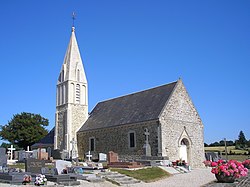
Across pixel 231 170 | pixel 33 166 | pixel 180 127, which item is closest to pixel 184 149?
pixel 180 127

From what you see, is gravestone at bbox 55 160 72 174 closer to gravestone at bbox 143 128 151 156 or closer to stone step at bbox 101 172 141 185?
stone step at bbox 101 172 141 185

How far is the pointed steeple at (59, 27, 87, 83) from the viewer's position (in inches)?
1486

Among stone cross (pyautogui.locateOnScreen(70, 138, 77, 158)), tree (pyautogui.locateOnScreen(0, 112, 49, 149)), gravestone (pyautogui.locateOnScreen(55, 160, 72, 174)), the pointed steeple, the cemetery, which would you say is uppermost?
the pointed steeple

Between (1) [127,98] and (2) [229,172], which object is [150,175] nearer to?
(2) [229,172]

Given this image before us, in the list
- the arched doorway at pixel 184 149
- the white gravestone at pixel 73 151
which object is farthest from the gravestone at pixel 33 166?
the white gravestone at pixel 73 151

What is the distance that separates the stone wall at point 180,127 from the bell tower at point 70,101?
42.0 ft

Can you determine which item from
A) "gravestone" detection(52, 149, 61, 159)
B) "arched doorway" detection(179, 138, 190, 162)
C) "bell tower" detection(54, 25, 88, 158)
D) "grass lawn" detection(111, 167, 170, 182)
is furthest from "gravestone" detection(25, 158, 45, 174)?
"bell tower" detection(54, 25, 88, 158)

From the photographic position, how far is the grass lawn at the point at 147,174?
17.3 metres

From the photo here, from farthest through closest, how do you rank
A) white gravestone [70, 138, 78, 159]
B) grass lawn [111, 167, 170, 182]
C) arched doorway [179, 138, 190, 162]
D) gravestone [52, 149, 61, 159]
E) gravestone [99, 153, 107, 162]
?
gravestone [52, 149, 61, 159], white gravestone [70, 138, 78, 159], gravestone [99, 153, 107, 162], arched doorway [179, 138, 190, 162], grass lawn [111, 167, 170, 182]

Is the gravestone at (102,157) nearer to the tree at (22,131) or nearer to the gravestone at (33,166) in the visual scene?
the gravestone at (33,166)

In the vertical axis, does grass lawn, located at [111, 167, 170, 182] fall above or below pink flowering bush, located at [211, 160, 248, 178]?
below

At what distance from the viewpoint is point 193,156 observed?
28000mm

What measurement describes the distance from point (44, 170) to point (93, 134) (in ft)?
54.4

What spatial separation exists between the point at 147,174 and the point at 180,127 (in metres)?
10.1
